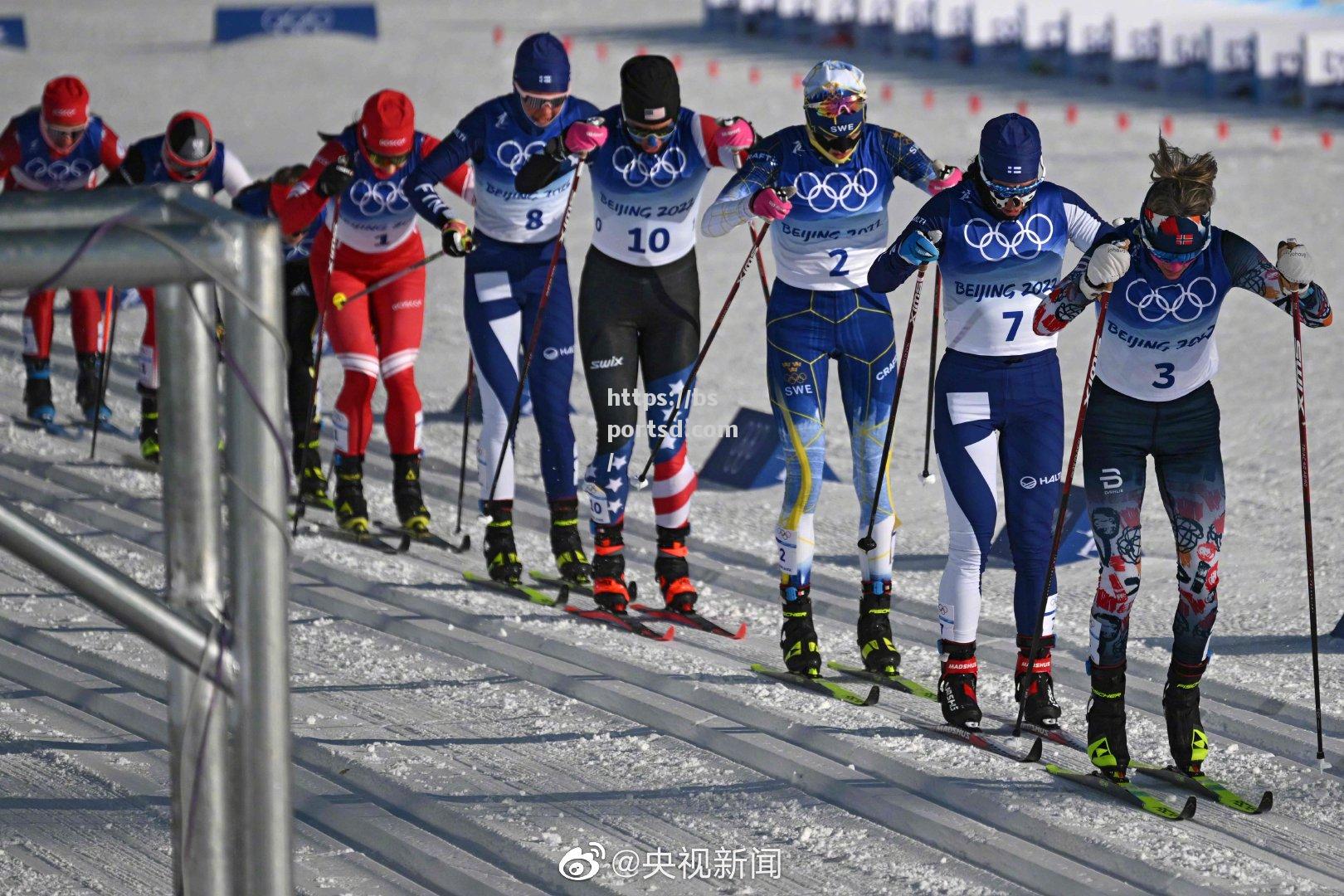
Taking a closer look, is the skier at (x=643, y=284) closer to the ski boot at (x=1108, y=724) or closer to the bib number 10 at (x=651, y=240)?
the bib number 10 at (x=651, y=240)

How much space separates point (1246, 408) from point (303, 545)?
529 centimetres

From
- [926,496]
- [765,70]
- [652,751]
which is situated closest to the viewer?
[652,751]

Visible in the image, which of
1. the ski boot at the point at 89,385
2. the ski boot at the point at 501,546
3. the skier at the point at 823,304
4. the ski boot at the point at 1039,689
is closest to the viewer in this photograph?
the ski boot at the point at 1039,689

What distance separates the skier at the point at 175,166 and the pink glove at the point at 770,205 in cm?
309

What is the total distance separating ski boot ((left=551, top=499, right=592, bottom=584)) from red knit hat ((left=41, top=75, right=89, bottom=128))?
3377 millimetres

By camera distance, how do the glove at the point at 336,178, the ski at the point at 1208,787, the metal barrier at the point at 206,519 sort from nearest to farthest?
the metal barrier at the point at 206,519
the ski at the point at 1208,787
the glove at the point at 336,178

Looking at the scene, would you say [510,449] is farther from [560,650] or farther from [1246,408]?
[1246,408]

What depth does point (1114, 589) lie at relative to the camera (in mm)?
5469

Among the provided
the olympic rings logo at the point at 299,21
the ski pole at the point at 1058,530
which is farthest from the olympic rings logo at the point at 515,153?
the olympic rings logo at the point at 299,21

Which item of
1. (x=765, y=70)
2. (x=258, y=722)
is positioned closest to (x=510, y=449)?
(x=258, y=722)

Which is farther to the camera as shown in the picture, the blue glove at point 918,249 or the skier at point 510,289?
the skier at point 510,289

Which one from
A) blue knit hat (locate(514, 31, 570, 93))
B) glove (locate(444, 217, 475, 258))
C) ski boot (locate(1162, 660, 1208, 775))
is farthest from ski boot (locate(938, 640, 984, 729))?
blue knit hat (locate(514, 31, 570, 93))

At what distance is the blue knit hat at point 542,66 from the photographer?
272 inches

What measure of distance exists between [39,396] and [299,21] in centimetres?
1512
